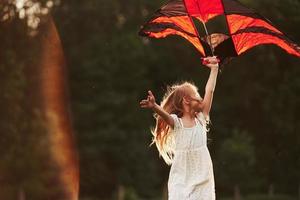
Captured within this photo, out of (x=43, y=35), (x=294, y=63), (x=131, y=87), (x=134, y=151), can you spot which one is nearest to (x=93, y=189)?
(x=134, y=151)

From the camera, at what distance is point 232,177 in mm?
34219

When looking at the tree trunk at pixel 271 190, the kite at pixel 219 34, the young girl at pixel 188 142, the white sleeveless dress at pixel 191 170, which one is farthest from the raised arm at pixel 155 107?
the tree trunk at pixel 271 190

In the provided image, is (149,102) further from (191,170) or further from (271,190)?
(271,190)

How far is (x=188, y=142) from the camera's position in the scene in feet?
24.0

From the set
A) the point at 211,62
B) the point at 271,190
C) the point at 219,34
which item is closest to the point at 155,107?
the point at 211,62

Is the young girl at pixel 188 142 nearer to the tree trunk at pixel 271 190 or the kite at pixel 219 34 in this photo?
the kite at pixel 219 34

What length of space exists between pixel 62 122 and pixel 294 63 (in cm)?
1807

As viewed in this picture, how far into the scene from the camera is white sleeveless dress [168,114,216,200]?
7.26 metres

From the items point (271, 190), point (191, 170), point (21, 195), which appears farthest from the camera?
point (271, 190)

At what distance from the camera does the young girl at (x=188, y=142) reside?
7.27 metres

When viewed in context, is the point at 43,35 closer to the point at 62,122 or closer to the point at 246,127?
the point at 62,122

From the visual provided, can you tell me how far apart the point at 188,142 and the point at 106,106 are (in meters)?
31.3

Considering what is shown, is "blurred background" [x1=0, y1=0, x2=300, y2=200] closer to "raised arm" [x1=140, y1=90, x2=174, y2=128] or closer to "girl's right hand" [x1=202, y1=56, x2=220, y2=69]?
"girl's right hand" [x1=202, y1=56, x2=220, y2=69]

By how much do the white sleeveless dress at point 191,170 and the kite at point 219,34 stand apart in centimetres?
107
